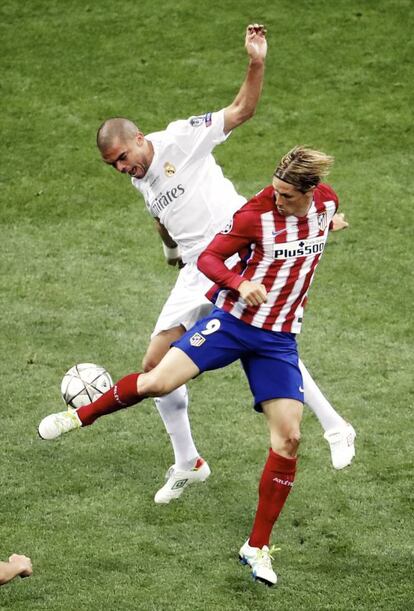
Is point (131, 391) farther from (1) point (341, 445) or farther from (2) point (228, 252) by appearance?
(1) point (341, 445)

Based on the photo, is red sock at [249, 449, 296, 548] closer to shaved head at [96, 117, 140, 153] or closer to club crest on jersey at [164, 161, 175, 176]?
club crest on jersey at [164, 161, 175, 176]

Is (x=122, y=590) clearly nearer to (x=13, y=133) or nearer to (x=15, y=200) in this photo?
(x=15, y=200)

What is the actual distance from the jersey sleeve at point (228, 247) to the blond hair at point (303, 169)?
31cm

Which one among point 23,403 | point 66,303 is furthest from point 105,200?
point 23,403

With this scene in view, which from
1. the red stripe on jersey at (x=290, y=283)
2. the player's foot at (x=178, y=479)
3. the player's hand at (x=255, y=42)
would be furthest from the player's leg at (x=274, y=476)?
the player's hand at (x=255, y=42)

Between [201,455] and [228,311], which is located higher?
[228,311]

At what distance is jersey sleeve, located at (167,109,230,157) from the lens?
740 cm

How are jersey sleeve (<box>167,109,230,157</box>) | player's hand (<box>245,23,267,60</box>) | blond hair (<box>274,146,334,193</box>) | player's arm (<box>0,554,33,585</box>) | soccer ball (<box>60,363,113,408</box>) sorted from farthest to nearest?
soccer ball (<box>60,363,113,408</box>)
jersey sleeve (<box>167,109,230,157</box>)
player's hand (<box>245,23,267,60</box>)
blond hair (<box>274,146,334,193</box>)
player's arm (<box>0,554,33,585</box>)

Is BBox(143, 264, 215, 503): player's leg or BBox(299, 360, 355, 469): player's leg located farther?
BBox(143, 264, 215, 503): player's leg

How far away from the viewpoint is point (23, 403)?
8570 mm

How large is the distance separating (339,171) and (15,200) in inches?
117

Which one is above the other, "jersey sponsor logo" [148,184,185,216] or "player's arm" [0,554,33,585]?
"jersey sponsor logo" [148,184,185,216]

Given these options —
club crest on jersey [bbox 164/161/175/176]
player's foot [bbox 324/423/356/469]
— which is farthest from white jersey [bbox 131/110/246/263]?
player's foot [bbox 324/423/356/469]

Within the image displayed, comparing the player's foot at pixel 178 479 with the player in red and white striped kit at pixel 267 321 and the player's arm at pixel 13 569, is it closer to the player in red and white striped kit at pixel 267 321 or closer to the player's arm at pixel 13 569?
the player in red and white striped kit at pixel 267 321
